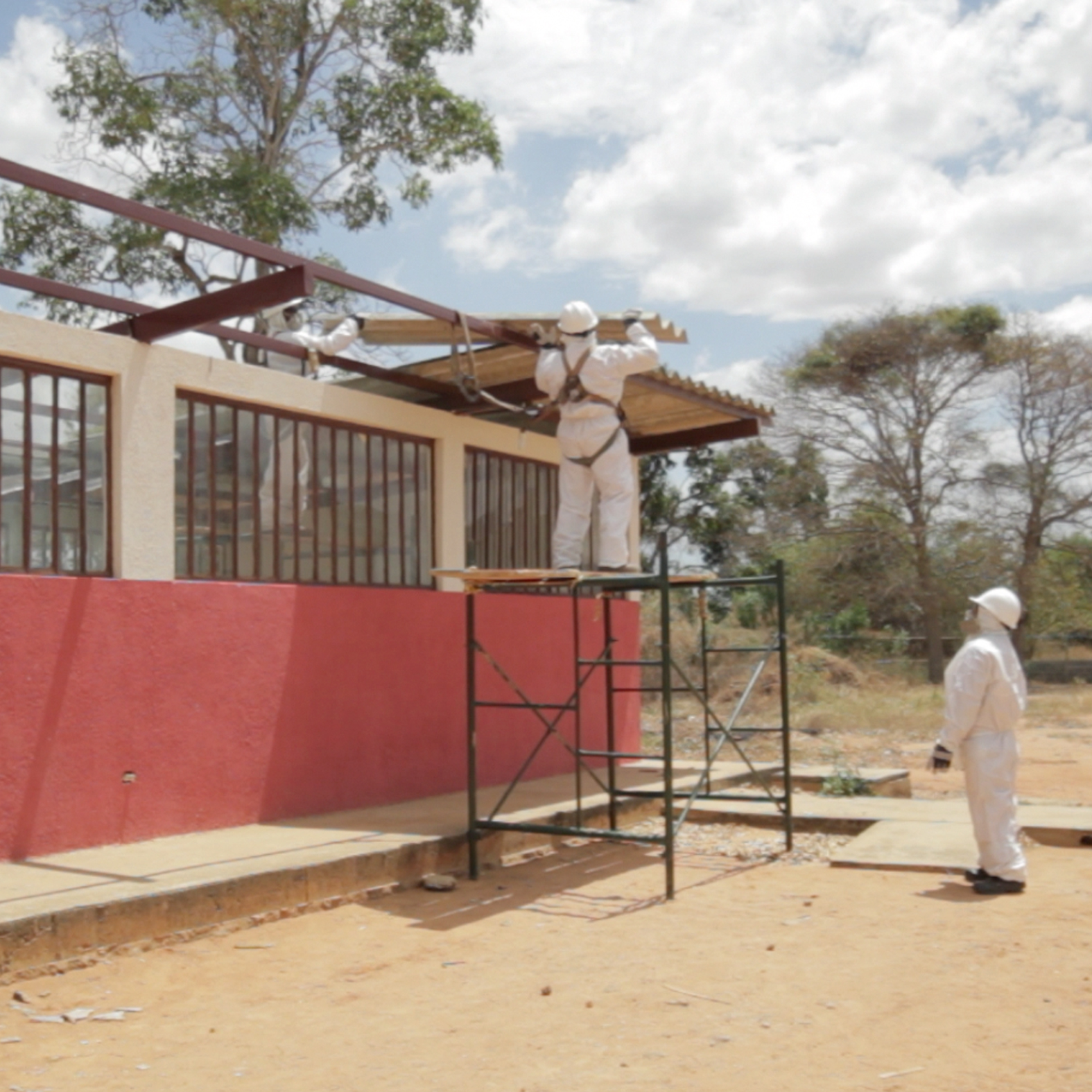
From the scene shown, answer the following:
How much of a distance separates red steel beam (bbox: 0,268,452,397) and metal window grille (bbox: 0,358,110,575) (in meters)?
0.49

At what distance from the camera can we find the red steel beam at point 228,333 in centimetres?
732

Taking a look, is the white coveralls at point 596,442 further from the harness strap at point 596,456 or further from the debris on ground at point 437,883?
the debris on ground at point 437,883

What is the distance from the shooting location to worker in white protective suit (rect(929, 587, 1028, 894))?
7281 millimetres

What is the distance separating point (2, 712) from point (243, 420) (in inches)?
107

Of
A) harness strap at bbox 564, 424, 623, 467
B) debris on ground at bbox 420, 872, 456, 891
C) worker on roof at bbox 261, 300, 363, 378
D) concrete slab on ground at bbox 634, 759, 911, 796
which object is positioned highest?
worker on roof at bbox 261, 300, 363, 378

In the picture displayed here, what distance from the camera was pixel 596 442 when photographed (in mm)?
9383

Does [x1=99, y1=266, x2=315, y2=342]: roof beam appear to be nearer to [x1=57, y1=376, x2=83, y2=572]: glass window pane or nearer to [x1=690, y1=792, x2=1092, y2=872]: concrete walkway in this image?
[x1=57, y1=376, x2=83, y2=572]: glass window pane

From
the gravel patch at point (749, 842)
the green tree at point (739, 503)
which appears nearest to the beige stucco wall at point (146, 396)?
the gravel patch at point (749, 842)

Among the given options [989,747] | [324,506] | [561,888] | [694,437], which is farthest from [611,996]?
[694,437]

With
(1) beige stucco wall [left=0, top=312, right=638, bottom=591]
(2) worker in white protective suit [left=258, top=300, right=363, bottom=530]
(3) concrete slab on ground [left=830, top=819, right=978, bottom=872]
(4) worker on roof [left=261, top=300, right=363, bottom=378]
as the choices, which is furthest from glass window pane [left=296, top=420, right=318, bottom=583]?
(3) concrete slab on ground [left=830, top=819, right=978, bottom=872]

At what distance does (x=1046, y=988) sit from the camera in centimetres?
535

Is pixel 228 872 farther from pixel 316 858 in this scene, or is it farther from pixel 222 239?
pixel 222 239

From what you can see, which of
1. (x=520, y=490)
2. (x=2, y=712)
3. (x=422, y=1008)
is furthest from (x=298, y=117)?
(x=422, y=1008)

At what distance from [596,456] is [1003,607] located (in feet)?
10.6
